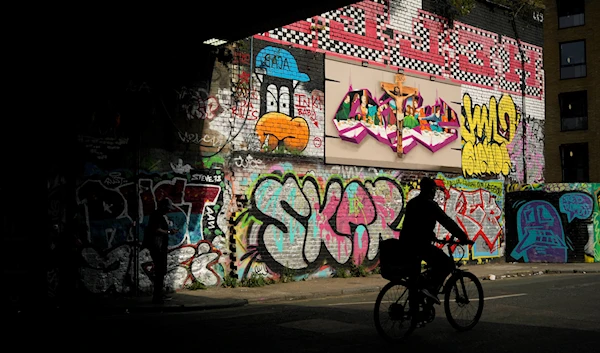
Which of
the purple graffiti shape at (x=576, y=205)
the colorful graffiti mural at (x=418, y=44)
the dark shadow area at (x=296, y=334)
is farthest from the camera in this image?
the purple graffiti shape at (x=576, y=205)

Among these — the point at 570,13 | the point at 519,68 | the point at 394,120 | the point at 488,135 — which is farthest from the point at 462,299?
the point at 570,13

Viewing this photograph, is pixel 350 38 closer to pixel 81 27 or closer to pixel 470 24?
pixel 470 24

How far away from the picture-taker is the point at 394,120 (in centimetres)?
1834

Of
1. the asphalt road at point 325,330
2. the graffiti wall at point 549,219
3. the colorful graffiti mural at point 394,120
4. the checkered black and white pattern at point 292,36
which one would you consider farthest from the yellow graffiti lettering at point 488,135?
the asphalt road at point 325,330

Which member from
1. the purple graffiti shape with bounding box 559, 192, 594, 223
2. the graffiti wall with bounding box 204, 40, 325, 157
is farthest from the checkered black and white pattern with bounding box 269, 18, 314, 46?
the purple graffiti shape with bounding box 559, 192, 594, 223

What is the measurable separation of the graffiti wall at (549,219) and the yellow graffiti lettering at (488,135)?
1.27 meters

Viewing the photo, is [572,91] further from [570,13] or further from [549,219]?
[549,219]

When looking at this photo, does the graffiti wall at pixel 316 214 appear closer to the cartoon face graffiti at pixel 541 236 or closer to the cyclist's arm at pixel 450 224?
the cartoon face graffiti at pixel 541 236

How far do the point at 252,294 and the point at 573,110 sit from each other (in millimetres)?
34360

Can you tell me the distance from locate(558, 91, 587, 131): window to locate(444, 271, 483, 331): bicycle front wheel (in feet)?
119

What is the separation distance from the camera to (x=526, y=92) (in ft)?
75.2

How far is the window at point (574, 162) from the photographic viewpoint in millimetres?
40969

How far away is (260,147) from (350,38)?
166 inches

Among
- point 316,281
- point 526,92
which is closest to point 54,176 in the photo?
point 316,281
